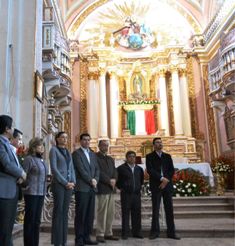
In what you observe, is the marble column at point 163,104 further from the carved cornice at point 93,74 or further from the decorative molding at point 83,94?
the decorative molding at point 83,94

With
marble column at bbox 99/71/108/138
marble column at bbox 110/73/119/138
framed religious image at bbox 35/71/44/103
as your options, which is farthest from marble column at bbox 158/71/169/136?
framed religious image at bbox 35/71/44/103

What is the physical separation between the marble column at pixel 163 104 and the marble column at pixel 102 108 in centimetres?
241

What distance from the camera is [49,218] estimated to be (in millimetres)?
5309

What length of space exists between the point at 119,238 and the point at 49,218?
5.34ft

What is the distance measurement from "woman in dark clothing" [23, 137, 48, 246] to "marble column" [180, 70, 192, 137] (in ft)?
34.6

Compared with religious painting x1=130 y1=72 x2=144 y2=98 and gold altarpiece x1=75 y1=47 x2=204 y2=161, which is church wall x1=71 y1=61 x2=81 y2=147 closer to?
gold altarpiece x1=75 y1=47 x2=204 y2=161

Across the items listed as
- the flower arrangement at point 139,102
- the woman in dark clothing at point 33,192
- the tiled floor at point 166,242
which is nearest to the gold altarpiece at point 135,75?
the flower arrangement at point 139,102

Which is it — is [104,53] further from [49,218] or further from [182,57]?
[49,218]

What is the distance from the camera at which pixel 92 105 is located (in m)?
13.6

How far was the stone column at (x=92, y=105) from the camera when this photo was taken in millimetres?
13344

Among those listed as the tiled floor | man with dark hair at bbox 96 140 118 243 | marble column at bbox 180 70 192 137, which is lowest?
the tiled floor

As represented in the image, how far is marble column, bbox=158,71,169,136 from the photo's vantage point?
13242 mm

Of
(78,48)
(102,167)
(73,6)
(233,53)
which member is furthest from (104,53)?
(102,167)

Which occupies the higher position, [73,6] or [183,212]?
[73,6]
